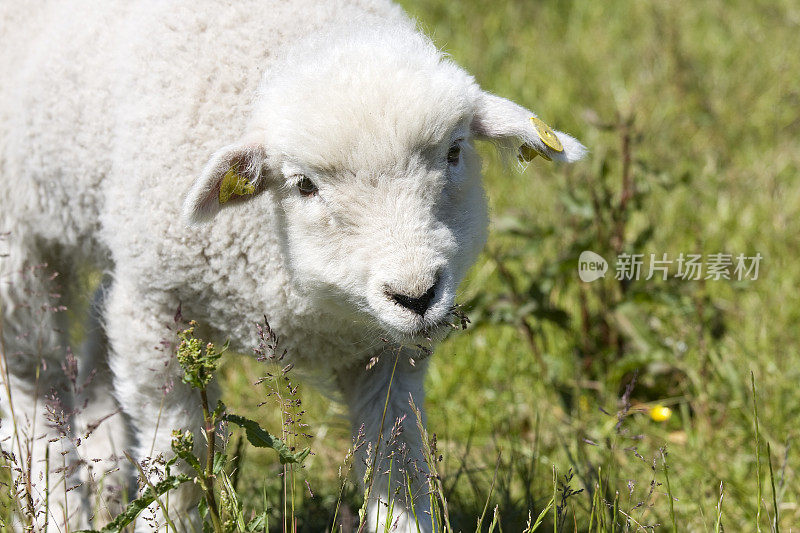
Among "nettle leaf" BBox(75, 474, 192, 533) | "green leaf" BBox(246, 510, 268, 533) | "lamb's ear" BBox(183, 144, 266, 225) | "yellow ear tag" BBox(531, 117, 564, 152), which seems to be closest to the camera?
"nettle leaf" BBox(75, 474, 192, 533)

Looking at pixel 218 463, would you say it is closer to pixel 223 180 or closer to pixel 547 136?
pixel 223 180

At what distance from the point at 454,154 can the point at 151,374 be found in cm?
115

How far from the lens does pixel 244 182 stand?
2.57 m

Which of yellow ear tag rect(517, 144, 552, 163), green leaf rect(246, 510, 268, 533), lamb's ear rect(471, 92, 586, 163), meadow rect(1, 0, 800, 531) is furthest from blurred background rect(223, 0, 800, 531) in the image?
green leaf rect(246, 510, 268, 533)

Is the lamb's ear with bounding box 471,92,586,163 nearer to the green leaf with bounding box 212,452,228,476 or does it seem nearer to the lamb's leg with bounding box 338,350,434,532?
the lamb's leg with bounding box 338,350,434,532

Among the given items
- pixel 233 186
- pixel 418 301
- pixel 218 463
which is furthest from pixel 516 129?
pixel 218 463

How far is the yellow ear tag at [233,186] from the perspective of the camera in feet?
8.24

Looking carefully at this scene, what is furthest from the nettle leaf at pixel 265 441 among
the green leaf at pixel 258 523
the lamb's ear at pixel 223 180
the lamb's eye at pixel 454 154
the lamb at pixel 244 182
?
the lamb's eye at pixel 454 154

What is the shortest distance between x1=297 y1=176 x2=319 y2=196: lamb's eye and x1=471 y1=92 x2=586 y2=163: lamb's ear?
1.67 feet

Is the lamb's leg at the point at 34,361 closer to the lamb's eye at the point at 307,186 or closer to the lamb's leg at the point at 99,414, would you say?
the lamb's leg at the point at 99,414

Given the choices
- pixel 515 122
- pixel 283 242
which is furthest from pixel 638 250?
pixel 283 242

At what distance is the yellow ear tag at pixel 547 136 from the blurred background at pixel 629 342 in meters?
0.39

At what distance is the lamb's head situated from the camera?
2.33m

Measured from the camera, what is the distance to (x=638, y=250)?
4.14 metres
